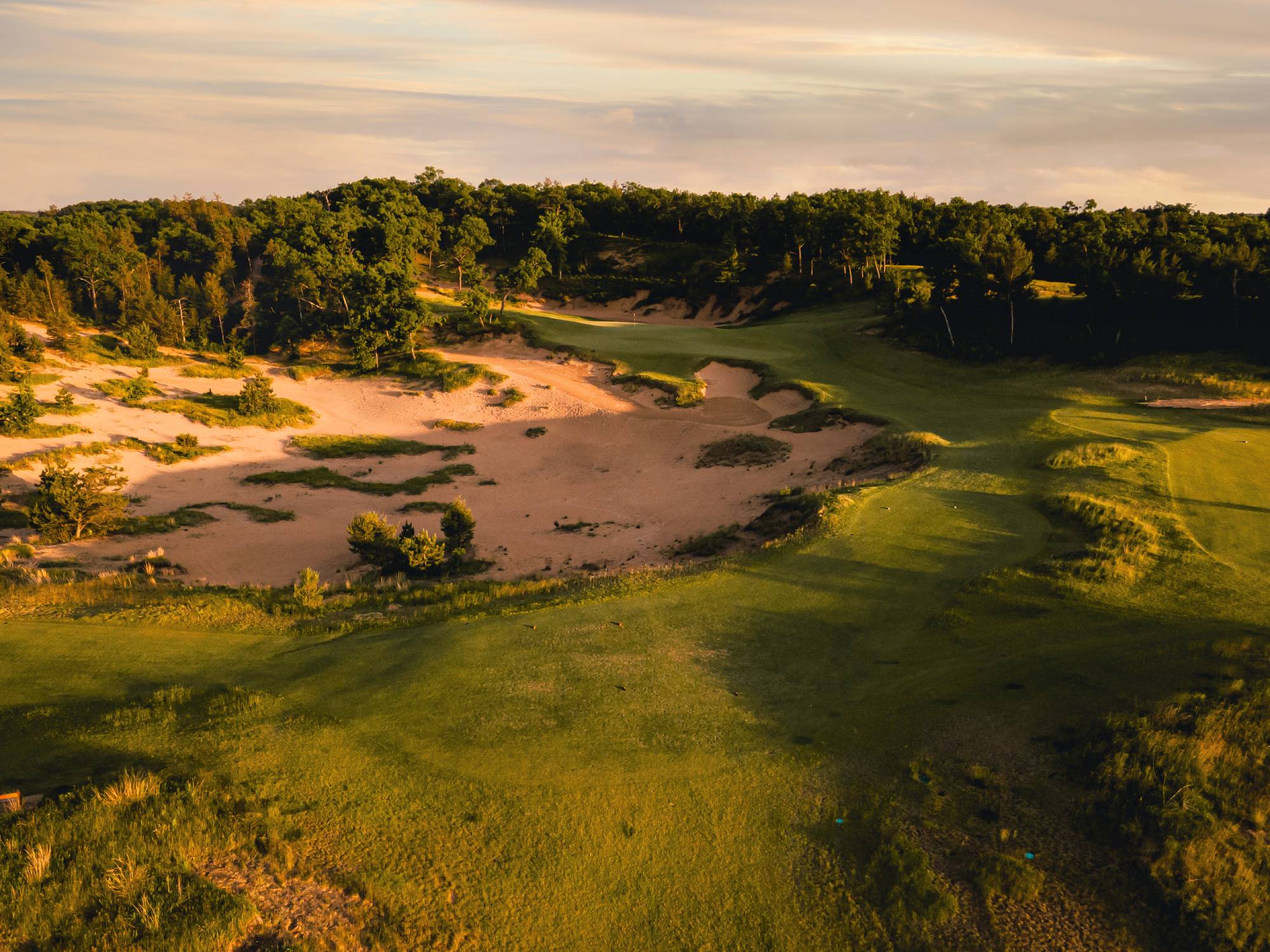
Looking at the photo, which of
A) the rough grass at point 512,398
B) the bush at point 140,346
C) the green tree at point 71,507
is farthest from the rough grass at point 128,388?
the rough grass at point 512,398

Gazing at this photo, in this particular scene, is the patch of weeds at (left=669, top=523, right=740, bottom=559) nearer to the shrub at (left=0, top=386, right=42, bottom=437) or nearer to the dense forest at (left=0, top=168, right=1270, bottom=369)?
the dense forest at (left=0, top=168, right=1270, bottom=369)

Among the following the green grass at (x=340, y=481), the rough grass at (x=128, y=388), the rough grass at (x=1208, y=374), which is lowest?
the green grass at (x=340, y=481)

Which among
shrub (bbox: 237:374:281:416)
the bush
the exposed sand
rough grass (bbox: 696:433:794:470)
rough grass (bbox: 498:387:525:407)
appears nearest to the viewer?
the exposed sand

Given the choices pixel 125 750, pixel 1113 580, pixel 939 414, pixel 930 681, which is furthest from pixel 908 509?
pixel 125 750

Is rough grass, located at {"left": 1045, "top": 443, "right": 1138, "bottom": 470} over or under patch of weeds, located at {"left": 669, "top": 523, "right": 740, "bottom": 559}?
over

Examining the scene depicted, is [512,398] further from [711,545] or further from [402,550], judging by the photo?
[711,545]

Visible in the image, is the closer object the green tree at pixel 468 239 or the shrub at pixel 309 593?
the shrub at pixel 309 593

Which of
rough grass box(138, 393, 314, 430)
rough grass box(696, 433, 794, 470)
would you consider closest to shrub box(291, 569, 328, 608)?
rough grass box(696, 433, 794, 470)

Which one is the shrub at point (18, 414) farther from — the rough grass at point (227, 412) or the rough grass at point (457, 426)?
the rough grass at point (457, 426)
